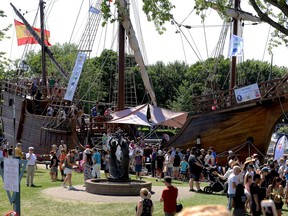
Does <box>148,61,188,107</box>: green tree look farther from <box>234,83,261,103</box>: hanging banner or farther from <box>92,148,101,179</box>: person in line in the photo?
<box>92,148,101,179</box>: person in line

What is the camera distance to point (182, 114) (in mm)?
31750

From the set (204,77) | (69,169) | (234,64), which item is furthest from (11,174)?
(204,77)

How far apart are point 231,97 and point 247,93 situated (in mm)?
1112

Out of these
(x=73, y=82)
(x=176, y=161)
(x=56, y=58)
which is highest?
(x=56, y=58)

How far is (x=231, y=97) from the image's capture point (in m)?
28.7

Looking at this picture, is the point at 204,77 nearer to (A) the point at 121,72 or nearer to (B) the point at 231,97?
(A) the point at 121,72

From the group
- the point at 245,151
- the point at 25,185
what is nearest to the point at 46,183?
the point at 25,185

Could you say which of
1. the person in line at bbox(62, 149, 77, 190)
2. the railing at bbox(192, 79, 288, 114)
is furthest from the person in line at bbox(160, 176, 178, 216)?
the railing at bbox(192, 79, 288, 114)

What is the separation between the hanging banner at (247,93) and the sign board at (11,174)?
1882cm

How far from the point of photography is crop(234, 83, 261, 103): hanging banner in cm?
2748

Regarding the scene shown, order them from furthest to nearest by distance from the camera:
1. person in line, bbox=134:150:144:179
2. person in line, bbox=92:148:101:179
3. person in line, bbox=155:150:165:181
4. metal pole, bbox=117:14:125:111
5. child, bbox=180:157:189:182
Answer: metal pole, bbox=117:14:125:111, person in line, bbox=155:150:165:181, child, bbox=180:157:189:182, person in line, bbox=134:150:144:179, person in line, bbox=92:148:101:179

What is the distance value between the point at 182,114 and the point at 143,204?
71.1ft

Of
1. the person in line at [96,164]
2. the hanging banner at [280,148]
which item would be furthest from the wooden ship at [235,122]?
the person in line at [96,164]

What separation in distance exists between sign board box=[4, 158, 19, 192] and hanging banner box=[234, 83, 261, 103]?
18821 mm
